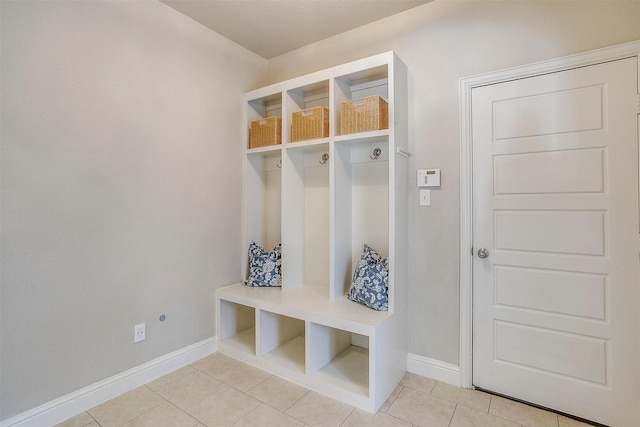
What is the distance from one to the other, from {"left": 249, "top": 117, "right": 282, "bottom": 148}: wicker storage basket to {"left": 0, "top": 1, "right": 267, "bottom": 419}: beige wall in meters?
0.23

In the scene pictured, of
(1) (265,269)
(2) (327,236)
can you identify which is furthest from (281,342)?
(2) (327,236)

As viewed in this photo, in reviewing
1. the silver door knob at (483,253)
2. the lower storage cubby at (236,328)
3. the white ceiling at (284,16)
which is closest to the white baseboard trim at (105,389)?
the lower storage cubby at (236,328)

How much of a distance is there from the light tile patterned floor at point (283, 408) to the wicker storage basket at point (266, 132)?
1907mm

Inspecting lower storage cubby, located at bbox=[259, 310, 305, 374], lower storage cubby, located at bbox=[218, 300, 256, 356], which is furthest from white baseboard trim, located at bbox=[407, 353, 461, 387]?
lower storage cubby, located at bbox=[218, 300, 256, 356]

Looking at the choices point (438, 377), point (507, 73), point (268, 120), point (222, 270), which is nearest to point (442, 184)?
point (507, 73)

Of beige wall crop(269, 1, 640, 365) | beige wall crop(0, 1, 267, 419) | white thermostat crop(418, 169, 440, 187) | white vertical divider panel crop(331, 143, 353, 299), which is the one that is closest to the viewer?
beige wall crop(0, 1, 267, 419)

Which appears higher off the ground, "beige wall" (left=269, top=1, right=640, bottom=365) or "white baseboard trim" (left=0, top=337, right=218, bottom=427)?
"beige wall" (left=269, top=1, right=640, bottom=365)

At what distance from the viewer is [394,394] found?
2045 millimetres

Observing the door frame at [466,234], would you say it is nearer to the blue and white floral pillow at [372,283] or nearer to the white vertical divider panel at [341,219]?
the blue and white floral pillow at [372,283]

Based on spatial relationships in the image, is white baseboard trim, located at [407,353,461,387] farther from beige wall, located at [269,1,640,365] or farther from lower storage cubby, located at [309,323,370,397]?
lower storage cubby, located at [309,323,370,397]

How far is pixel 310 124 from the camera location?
2455 millimetres

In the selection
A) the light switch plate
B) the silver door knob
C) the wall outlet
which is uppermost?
the light switch plate

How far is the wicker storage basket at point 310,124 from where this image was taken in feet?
7.88

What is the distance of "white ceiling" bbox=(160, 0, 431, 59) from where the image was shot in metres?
2.25
